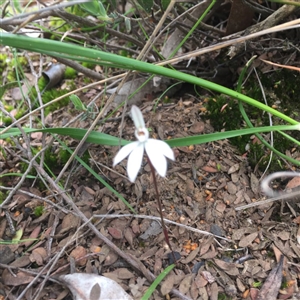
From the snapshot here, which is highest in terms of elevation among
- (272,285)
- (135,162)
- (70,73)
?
(135,162)

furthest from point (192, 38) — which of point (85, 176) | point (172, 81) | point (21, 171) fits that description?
point (21, 171)

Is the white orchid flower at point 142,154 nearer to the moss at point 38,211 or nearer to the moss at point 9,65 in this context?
the moss at point 38,211

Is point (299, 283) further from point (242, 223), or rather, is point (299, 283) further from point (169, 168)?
point (169, 168)

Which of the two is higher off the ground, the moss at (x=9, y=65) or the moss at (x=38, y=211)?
the moss at (x=9, y=65)

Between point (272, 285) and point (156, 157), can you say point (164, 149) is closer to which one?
point (156, 157)

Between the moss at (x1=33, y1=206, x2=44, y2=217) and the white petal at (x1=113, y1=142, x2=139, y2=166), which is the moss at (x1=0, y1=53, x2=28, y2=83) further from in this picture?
the white petal at (x1=113, y1=142, x2=139, y2=166)

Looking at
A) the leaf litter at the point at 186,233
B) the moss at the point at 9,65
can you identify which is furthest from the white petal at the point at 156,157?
the moss at the point at 9,65

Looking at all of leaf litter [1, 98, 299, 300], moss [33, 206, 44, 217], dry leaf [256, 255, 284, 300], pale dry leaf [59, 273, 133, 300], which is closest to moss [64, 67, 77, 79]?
leaf litter [1, 98, 299, 300]

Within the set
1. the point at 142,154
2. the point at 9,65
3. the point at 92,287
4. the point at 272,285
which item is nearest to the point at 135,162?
the point at 142,154
